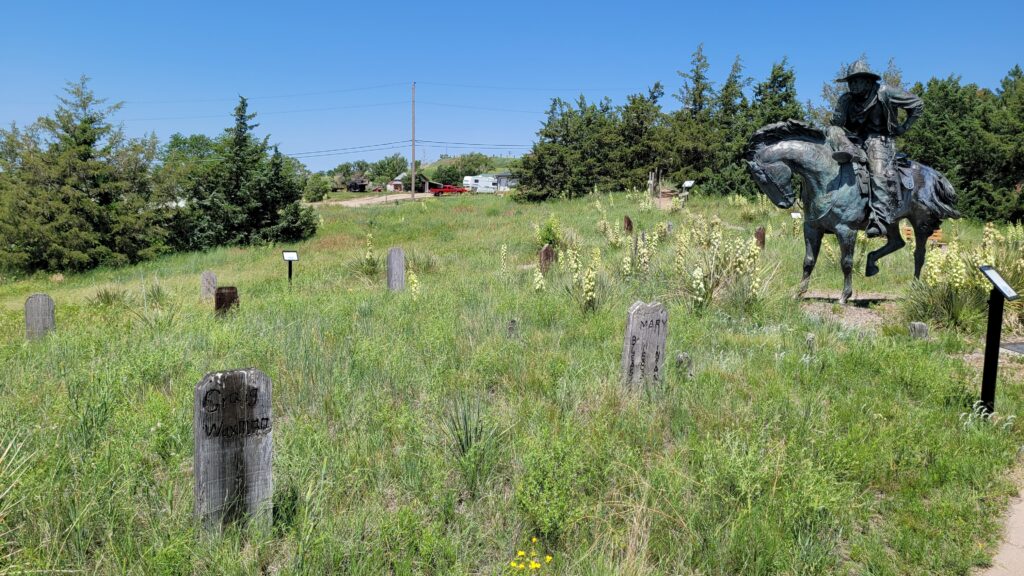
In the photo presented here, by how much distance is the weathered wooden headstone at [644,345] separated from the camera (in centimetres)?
505

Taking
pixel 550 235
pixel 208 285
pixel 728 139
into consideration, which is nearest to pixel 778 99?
pixel 728 139

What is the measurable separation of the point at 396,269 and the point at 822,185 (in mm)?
6766

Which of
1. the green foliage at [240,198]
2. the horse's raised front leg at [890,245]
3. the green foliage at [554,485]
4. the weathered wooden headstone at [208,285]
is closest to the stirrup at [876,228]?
the horse's raised front leg at [890,245]

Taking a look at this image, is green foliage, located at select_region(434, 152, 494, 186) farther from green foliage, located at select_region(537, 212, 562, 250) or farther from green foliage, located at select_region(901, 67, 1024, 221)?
green foliage, located at select_region(537, 212, 562, 250)

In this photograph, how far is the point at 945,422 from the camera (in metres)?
4.63

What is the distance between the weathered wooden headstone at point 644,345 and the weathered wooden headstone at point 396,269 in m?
6.05

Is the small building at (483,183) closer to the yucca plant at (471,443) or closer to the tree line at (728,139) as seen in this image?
the tree line at (728,139)

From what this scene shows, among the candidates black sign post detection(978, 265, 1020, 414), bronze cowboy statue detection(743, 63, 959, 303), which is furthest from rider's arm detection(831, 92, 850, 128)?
black sign post detection(978, 265, 1020, 414)

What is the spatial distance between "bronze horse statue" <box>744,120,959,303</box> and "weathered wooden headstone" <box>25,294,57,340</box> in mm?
9302

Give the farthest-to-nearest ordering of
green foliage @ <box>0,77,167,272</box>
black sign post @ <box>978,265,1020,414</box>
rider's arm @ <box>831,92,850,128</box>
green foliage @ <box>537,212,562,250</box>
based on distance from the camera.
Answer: green foliage @ <box>0,77,167,272</box> < green foliage @ <box>537,212,562,250</box> < rider's arm @ <box>831,92,850,128</box> < black sign post @ <box>978,265,1020,414</box>

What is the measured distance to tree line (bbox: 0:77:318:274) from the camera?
846 inches

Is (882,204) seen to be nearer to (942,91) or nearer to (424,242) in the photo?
(424,242)

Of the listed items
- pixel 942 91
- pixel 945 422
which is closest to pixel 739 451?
pixel 945 422

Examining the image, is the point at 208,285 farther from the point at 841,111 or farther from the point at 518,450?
the point at 841,111
